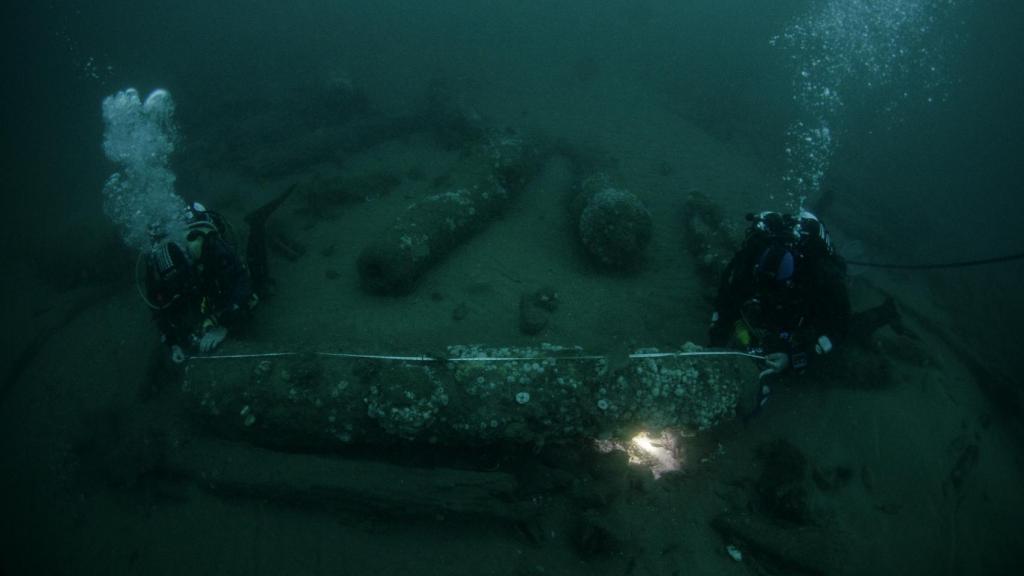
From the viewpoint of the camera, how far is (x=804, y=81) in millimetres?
24438

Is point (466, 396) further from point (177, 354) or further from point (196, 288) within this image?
point (196, 288)

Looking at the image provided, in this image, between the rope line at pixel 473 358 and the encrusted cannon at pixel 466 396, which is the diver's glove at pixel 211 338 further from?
the encrusted cannon at pixel 466 396

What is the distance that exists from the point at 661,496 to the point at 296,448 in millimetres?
3670

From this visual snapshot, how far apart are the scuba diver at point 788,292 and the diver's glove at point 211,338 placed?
5949 mm

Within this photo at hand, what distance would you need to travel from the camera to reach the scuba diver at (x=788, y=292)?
4410 mm

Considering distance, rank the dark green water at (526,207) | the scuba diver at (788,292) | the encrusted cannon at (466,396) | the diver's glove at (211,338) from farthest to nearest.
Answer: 1. the diver's glove at (211,338)
2. the scuba diver at (788,292)
3. the dark green water at (526,207)
4. the encrusted cannon at (466,396)

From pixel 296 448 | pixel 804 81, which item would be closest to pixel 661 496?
pixel 296 448

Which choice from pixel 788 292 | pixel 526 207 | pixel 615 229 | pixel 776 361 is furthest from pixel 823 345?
pixel 526 207

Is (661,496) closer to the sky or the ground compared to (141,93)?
closer to the sky

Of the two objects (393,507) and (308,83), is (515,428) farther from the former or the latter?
(308,83)

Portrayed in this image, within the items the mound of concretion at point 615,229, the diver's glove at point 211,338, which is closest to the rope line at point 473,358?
the diver's glove at point 211,338

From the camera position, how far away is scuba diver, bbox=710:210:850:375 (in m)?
4.41

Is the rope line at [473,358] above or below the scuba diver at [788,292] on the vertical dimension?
below

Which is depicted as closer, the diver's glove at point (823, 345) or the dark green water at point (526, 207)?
the dark green water at point (526, 207)
